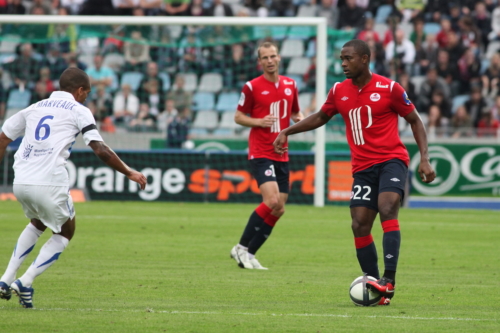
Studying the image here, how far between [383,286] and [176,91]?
15979 mm

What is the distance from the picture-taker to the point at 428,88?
898 inches

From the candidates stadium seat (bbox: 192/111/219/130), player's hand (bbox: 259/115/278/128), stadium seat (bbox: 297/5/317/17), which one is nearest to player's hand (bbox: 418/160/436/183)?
player's hand (bbox: 259/115/278/128)

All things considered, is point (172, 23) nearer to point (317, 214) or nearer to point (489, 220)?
point (317, 214)

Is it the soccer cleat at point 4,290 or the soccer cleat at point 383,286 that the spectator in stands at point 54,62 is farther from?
the soccer cleat at point 383,286

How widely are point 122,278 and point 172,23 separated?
37.1 feet

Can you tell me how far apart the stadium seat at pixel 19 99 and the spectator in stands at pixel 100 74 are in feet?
5.97

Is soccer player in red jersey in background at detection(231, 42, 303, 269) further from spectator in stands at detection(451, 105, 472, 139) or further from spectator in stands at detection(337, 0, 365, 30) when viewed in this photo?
spectator in stands at detection(337, 0, 365, 30)

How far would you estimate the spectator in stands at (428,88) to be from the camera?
2273cm

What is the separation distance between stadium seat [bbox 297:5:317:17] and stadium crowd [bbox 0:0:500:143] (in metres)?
0.04

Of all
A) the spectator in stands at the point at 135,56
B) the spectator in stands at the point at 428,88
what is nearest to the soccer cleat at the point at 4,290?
the spectator in stands at the point at 135,56

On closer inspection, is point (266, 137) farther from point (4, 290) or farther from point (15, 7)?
point (15, 7)

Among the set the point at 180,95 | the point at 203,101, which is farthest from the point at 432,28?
the point at 180,95

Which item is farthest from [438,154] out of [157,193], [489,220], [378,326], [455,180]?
[378,326]

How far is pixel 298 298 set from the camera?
22.9ft
